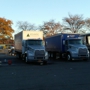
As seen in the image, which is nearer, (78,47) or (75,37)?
(78,47)

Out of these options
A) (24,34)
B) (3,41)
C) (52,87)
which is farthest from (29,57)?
(3,41)

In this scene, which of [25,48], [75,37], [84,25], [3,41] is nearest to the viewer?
[25,48]

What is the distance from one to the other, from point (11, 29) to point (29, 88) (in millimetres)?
73886

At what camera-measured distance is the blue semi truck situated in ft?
81.9

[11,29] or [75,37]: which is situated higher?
[11,29]

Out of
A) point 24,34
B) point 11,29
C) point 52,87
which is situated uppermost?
point 11,29

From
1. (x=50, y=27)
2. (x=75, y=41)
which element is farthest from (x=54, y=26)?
(x=75, y=41)

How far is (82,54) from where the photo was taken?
81.8 feet

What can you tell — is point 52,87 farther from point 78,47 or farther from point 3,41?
point 3,41

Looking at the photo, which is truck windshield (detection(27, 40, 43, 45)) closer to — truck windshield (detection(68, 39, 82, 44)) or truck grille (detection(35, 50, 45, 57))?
truck grille (detection(35, 50, 45, 57))

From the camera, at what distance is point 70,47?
2609 centimetres

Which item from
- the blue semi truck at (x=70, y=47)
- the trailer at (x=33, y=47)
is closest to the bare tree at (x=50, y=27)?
the blue semi truck at (x=70, y=47)

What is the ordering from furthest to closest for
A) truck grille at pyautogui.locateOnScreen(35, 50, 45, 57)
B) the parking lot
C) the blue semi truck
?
1. the blue semi truck
2. truck grille at pyautogui.locateOnScreen(35, 50, 45, 57)
3. the parking lot

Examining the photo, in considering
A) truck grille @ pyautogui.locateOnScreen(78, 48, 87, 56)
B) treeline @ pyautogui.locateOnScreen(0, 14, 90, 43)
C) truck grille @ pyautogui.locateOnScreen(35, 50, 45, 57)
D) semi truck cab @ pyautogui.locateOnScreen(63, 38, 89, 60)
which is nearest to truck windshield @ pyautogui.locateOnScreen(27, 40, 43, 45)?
truck grille @ pyautogui.locateOnScreen(35, 50, 45, 57)
